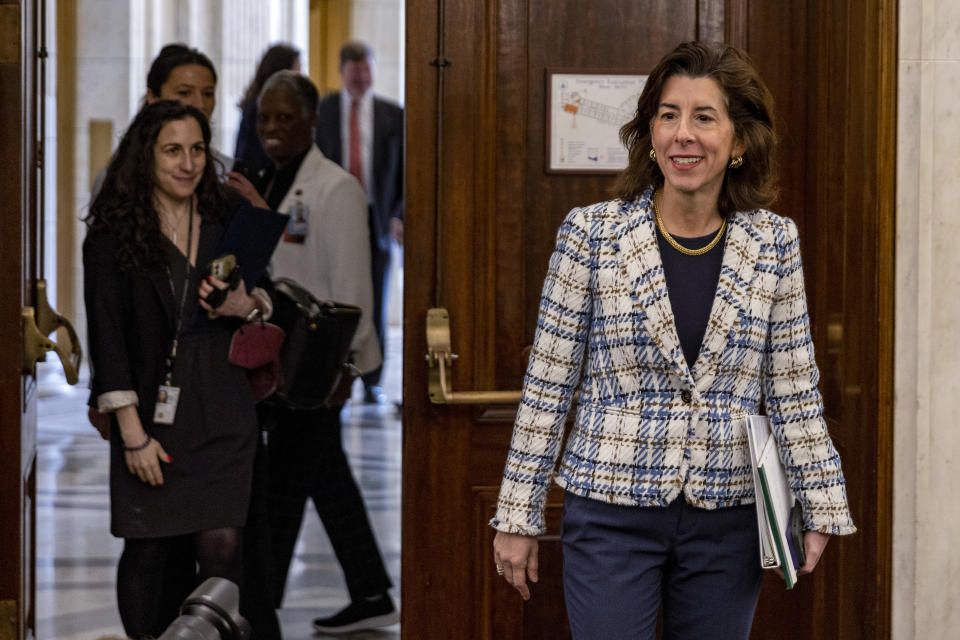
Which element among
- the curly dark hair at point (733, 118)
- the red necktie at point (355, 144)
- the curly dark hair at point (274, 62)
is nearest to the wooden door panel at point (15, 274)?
the curly dark hair at point (733, 118)

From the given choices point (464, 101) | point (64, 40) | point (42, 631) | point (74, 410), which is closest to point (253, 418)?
point (464, 101)

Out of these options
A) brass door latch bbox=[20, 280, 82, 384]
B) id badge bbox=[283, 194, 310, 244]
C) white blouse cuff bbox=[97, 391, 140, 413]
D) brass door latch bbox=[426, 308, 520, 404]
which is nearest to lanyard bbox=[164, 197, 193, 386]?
white blouse cuff bbox=[97, 391, 140, 413]

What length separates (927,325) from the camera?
3.43 m

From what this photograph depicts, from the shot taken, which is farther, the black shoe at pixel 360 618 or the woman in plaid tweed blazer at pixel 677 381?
the black shoe at pixel 360 618

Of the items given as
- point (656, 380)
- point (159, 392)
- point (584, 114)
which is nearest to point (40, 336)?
point (159, 392)

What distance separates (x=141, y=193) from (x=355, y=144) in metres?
5.40

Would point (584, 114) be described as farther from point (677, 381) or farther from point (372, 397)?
point (372, 397)

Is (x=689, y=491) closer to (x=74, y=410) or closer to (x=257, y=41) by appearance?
(x=74, y=410)

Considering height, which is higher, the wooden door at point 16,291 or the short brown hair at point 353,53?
the short brown hair at point 353,53

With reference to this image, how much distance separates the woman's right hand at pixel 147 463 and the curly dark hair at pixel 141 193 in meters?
0.54

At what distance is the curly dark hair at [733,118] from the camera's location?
2576 millimetres

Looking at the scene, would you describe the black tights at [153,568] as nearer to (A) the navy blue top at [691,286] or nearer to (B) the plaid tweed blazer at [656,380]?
(B) the plaid tweed blazer at [656,380]

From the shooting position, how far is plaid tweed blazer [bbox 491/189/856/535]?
98.1 inches

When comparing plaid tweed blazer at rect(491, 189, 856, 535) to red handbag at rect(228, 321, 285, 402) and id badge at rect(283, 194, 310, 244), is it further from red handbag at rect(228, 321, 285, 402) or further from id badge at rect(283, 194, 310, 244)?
id badge at rect(283, 194, 310, 244)
